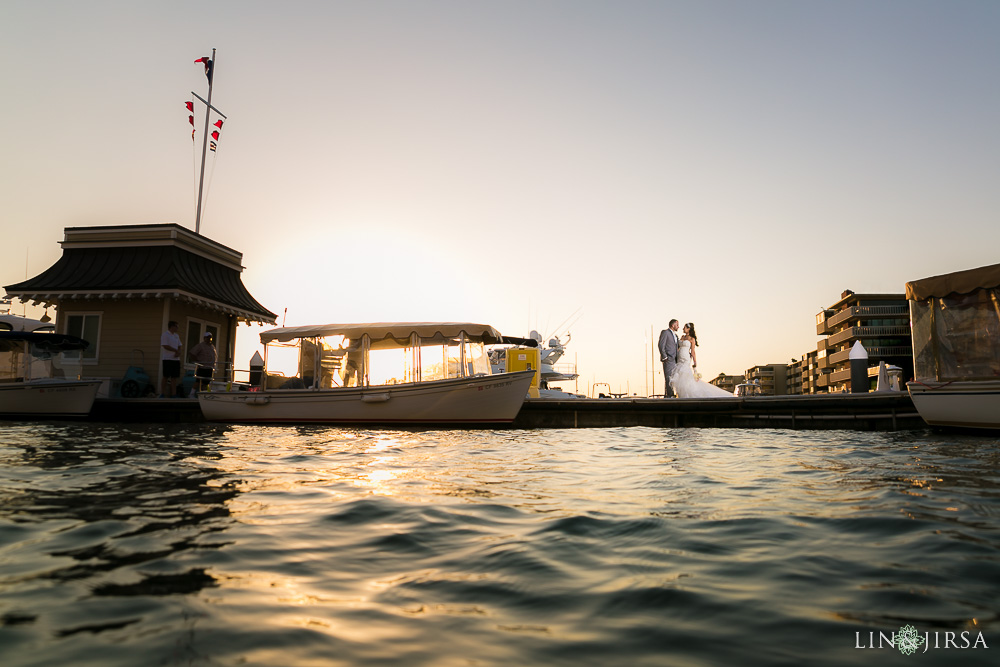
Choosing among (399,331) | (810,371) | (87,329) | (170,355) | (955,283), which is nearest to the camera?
(955,283)

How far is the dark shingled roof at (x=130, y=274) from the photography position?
20.5m

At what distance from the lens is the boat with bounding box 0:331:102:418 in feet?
55.8

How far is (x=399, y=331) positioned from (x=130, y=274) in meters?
11.4

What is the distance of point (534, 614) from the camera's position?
2.26 metres

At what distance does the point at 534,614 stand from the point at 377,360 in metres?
15.5

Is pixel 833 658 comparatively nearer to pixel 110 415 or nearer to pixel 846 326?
pixel 110 415

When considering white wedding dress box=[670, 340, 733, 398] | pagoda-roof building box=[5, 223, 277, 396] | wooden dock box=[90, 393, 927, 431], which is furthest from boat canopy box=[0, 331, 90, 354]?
white wedding dress box=[670, 340, 733, 398]

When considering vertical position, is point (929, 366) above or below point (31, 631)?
above

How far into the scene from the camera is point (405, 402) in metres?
16.2

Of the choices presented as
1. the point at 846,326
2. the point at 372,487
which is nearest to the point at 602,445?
the point at 372,487

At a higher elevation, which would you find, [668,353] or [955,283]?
[955,283]

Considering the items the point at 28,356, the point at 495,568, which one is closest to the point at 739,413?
the point at 495,568

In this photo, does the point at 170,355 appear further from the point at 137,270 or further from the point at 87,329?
the point at 87,329

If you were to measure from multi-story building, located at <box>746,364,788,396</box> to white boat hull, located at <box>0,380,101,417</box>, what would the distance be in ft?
435
